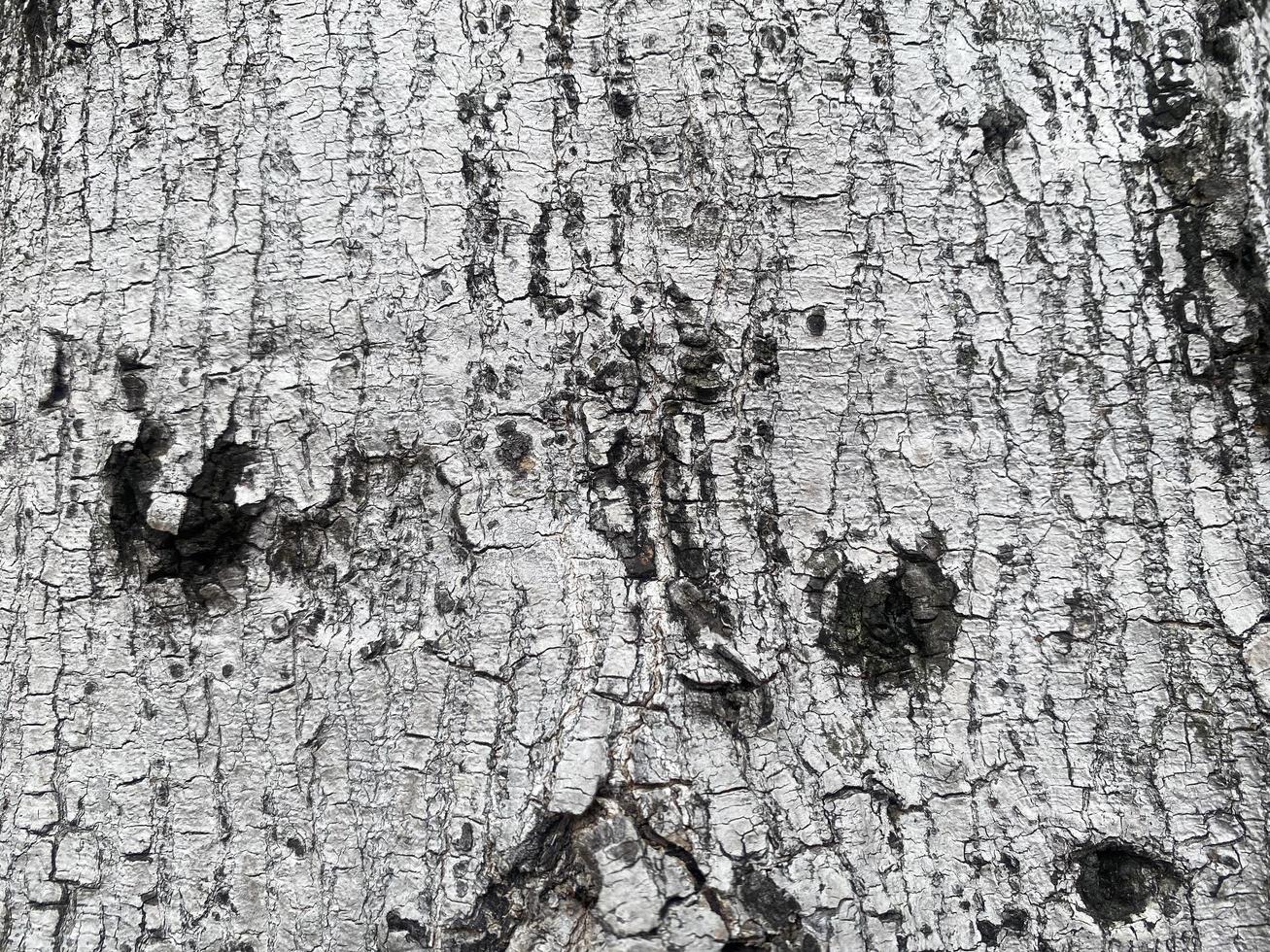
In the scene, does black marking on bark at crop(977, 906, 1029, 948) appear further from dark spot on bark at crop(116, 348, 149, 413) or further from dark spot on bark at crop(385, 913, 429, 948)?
dark spot on bark at crop(116, 348, 149, 413)

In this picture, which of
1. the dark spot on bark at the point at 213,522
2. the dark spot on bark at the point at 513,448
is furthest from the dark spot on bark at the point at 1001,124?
the dark spot on bark at the point at 213,522

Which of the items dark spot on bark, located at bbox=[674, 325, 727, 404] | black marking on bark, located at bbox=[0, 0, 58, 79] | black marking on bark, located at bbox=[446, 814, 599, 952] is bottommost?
black marking on bark, located at bbox=[446, 814, 599, 952]

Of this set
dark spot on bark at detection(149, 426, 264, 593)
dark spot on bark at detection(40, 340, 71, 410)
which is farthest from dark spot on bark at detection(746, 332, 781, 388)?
dark spot on bark at detection(40, 340, 71, 410)

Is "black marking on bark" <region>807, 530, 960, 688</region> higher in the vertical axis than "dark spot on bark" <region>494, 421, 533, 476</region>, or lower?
lower

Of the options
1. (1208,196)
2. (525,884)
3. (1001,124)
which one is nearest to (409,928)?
(525,884)

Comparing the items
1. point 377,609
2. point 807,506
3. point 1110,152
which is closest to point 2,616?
point 377,609

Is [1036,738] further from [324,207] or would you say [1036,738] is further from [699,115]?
[324,207]
